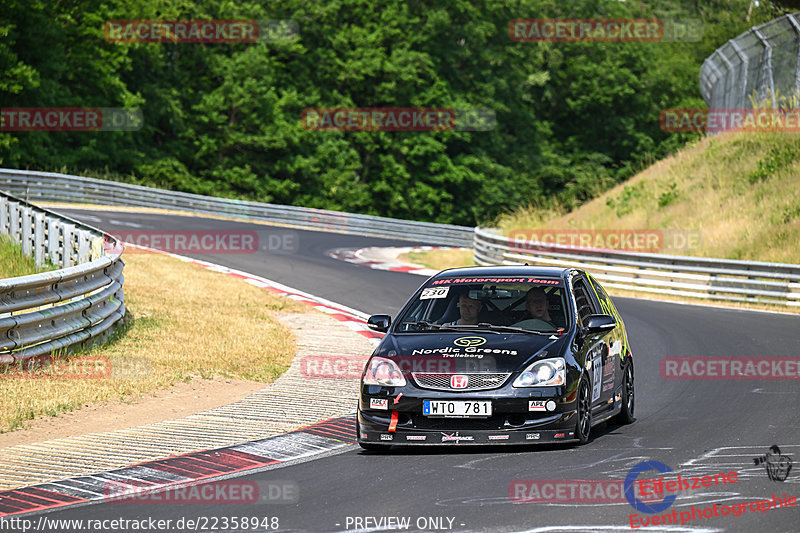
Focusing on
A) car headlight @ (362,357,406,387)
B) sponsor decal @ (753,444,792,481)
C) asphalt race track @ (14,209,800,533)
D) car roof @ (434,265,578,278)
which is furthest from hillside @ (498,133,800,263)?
car headlight @ (362,357,406,387)

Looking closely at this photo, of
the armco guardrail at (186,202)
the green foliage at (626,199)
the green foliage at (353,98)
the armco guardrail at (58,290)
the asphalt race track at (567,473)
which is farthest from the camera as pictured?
the green foliage at (353,98)

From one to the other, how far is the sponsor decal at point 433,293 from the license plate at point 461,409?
161 centimetres

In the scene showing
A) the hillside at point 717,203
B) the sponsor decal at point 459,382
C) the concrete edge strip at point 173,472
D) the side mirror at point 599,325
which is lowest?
the concrete edge strip at point 173,472

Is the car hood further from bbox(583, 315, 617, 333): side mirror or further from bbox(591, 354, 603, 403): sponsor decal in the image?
bbox(591, 354, 603, 403): sponsor decal

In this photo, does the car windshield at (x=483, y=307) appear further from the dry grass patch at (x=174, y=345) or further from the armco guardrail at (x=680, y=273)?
the armco guardrail at (x=680, y=273)

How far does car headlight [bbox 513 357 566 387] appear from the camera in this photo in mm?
8648

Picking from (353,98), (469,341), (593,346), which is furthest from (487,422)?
(353,98)

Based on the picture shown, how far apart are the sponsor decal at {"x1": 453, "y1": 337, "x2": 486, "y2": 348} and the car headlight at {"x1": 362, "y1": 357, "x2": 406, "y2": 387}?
1.82ft

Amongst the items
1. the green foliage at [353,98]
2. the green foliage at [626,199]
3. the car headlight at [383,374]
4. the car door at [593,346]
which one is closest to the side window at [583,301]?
the car door at [593,346]

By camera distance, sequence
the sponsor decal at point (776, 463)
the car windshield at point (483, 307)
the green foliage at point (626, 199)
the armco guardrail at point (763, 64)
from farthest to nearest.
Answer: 1. the green foliage at point (626, 199)
2. the armco guardrail at point (763, 64)
3. the car windshield at point (483, 307)
4. the sponsor decal at point (776, 463)

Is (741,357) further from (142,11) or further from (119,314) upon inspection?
(142,11)

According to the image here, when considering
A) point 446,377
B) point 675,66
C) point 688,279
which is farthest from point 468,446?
point 675,66

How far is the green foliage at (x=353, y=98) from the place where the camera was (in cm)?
5225

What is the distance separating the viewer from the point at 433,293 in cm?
1007
